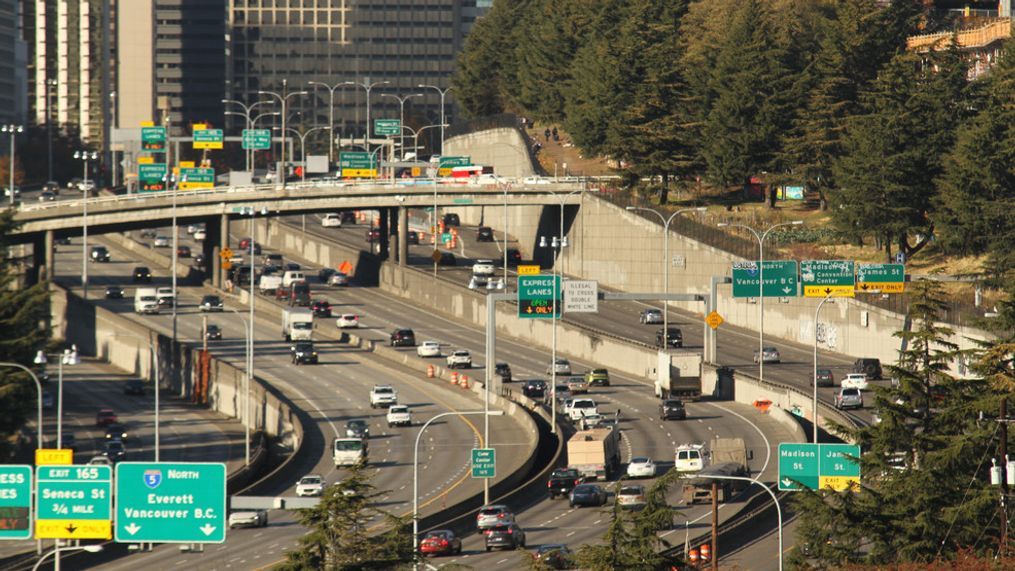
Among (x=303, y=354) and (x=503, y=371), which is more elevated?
(x=303, y=354)

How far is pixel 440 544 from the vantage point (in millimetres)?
70000

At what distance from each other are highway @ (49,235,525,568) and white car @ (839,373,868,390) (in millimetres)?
19800

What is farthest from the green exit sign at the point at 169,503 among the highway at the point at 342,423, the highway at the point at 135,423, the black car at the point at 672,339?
the black car at the point at 672,339

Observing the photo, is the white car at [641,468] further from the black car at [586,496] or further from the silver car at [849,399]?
the silver car at [849,399]

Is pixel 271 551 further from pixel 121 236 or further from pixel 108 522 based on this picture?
pixel 121 236

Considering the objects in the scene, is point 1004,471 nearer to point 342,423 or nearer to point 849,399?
point 849,399

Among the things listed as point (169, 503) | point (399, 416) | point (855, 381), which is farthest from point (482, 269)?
point (169, 503)

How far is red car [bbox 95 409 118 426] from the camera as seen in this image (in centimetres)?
11556

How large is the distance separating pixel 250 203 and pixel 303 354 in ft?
93.2

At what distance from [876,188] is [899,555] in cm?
7996

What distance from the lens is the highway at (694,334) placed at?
117 metres

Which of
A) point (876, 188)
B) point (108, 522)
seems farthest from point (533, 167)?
point (108, 522)

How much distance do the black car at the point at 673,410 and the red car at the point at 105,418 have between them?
3364cm

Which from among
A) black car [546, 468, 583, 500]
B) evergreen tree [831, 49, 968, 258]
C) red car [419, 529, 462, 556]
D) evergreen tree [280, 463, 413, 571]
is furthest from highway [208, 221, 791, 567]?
evergreen tree [280, 463, 413, 571]
